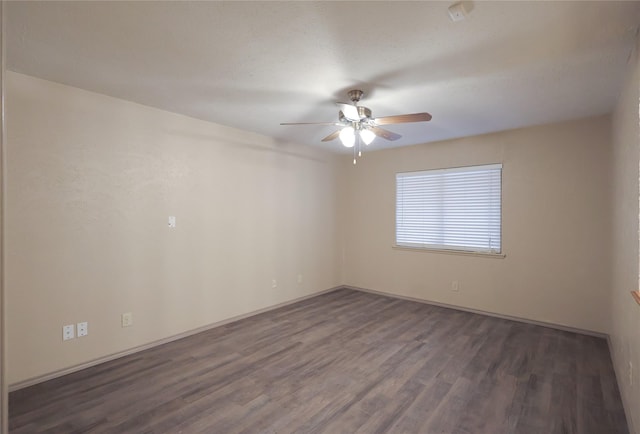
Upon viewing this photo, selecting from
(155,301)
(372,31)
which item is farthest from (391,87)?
(155,301)

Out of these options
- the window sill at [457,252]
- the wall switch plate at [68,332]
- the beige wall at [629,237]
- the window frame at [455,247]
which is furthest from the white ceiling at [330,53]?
the wall switch plate at [68,332]

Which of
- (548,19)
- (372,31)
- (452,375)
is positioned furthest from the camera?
(452,375)

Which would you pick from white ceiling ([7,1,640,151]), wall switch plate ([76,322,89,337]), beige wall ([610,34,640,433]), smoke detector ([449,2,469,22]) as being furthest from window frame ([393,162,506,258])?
wall switch plate ([76,322,89,337])

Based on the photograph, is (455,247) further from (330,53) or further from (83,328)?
(83,328)

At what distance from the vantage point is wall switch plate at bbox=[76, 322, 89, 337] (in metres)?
2.66

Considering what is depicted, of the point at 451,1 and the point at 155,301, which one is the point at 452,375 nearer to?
the point at 451,1

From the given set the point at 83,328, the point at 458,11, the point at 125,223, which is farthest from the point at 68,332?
the point at 458,11

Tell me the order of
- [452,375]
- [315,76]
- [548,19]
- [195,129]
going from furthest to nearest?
[195,129] < [452,375] < [315,76] < [548,19]

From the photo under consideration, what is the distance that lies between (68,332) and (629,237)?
4467 millimetres

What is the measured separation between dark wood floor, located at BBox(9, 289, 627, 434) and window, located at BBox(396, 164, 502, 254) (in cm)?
130

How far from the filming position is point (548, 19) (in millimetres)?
1716

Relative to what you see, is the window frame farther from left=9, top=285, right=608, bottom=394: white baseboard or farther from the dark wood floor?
the dark wood floor

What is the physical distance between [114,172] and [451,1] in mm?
3052

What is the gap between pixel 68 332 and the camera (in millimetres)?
2602
